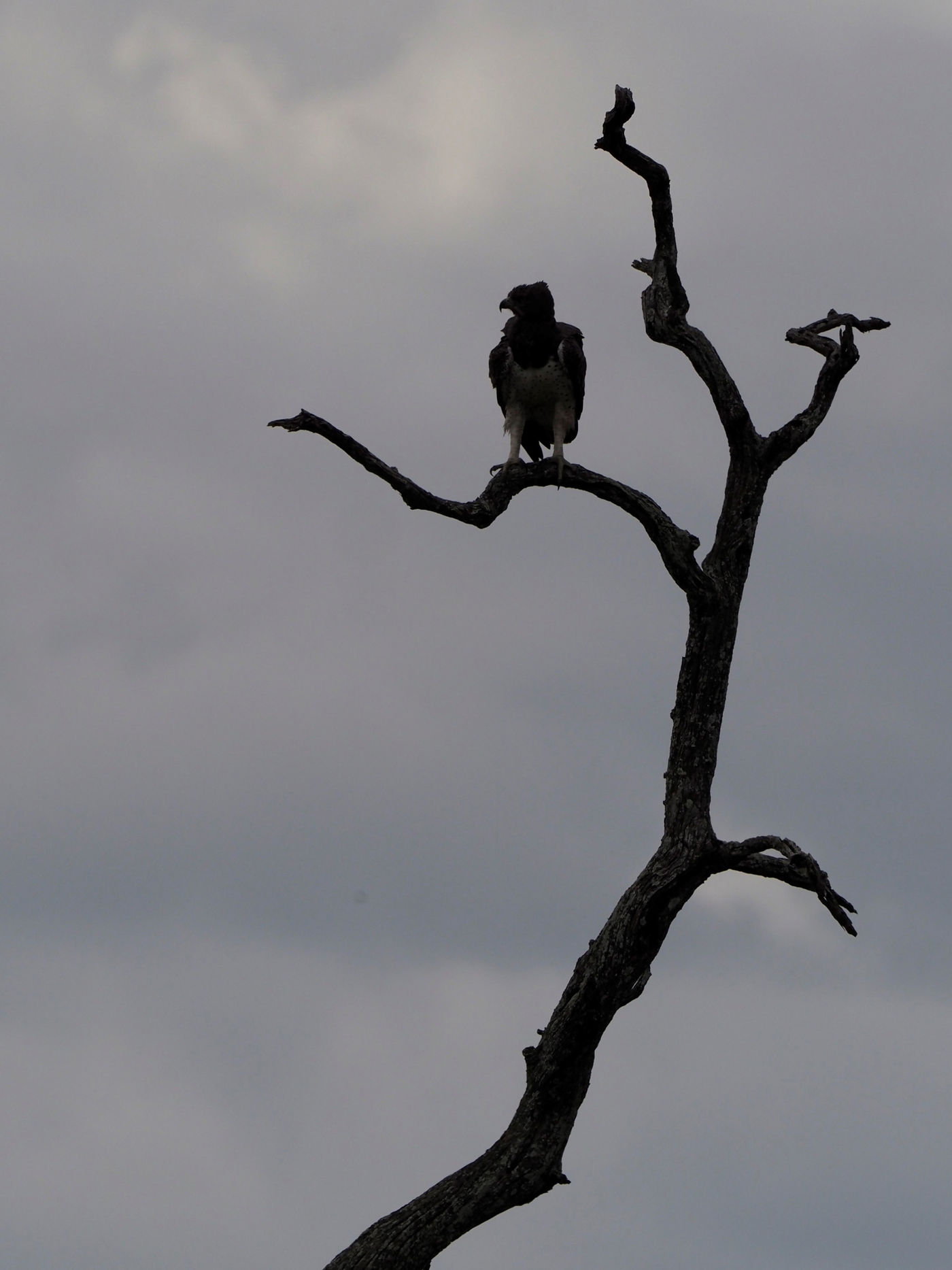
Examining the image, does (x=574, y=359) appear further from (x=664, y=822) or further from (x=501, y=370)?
(x=664, y=822)

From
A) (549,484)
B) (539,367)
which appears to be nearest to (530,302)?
(539,367)

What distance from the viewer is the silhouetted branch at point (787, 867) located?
36.2 ft

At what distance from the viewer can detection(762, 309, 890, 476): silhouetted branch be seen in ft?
42.9

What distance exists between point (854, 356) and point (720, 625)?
2.46 metres

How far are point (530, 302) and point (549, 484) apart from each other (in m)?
1.98

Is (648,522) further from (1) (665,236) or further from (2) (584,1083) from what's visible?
(2) (584,1083)

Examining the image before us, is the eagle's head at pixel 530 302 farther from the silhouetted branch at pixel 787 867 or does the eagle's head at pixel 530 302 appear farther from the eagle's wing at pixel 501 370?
the silhouetted branch at pixel 787 867

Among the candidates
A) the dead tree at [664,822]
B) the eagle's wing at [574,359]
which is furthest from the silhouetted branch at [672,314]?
the eagle's wing at [574,359]

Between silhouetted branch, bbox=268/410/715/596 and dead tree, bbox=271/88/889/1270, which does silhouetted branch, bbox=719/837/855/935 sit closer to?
dead tree, bbox=271/88/889/1270

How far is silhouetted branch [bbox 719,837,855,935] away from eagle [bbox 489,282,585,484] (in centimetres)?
395

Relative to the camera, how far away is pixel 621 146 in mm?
12430

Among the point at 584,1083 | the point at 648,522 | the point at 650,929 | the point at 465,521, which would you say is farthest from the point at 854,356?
the point at 584,1083

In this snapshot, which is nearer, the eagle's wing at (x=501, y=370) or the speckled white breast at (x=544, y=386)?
the speckled white breast at (x=544, y=386)

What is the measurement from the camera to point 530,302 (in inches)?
555
